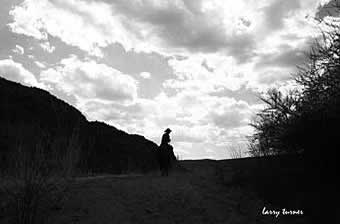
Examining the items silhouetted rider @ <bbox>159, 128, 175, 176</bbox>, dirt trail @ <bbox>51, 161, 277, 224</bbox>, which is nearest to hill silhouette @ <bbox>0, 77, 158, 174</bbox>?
silhouetted rider @ <bbox>159, 128, 175, 176</bbox>

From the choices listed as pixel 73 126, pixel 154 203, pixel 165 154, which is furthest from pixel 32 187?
pixel 73 126

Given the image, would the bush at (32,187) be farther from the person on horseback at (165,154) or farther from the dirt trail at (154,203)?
the person on horseback at (165,154)

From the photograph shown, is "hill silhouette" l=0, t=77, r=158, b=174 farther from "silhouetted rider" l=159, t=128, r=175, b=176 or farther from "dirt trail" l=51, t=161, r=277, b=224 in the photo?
"dirt trail" l=51, t=161, r=277, b=224

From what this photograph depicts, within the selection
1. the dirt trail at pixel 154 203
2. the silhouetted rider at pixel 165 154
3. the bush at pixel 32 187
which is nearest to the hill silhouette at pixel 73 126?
the silhouetted rider at pixel 165 154

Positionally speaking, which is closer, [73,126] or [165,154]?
[165,154]

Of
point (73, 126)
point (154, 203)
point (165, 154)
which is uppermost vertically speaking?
point (73, 126)

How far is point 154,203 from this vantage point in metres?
14.4

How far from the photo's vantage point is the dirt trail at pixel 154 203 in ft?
42.6

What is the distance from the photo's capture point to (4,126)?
109 ft

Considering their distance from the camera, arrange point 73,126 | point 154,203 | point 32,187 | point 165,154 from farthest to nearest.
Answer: point 73,126 → point 165,154 → point 154,203 → point 32,187

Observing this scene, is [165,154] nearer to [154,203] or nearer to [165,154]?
[165,154]

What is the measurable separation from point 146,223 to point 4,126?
76.6 ft

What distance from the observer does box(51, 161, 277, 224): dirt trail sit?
13.0 m

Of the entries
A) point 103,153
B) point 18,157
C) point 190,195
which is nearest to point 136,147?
point 103,153
